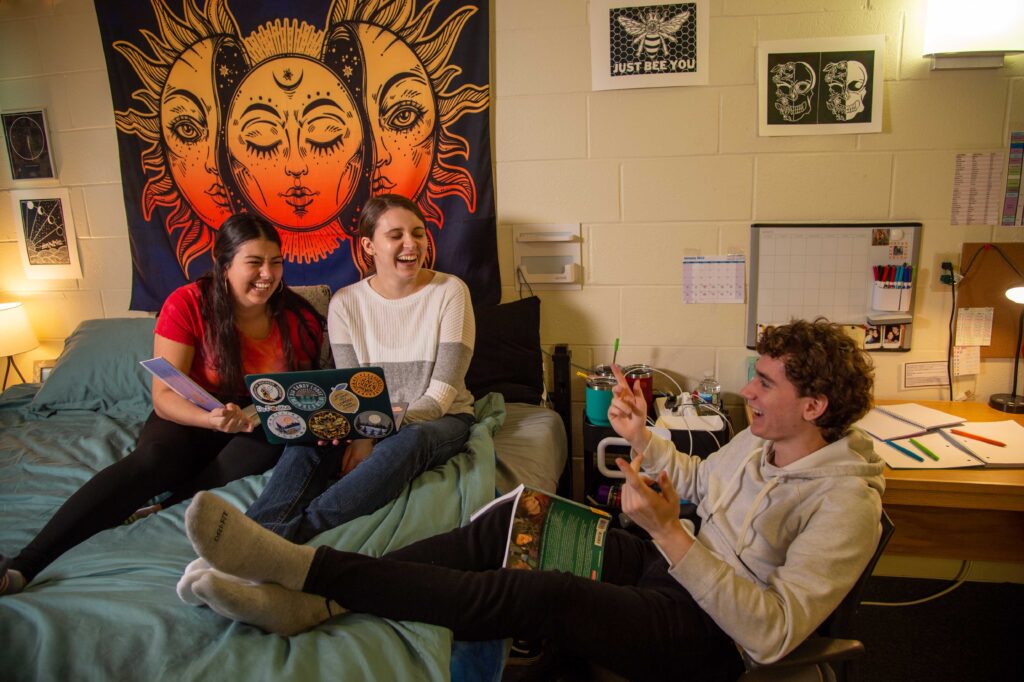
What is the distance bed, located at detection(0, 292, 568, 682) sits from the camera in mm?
989

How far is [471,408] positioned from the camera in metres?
1.97

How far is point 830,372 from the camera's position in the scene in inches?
44.8

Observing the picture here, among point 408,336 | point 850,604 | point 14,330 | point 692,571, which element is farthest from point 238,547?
point 14,330

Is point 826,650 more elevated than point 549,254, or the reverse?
point 549,254

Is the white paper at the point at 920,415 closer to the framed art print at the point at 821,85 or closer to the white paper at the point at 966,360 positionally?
the white paper at the point at 966,360

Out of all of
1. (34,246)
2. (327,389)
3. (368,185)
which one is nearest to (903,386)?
(327,389)

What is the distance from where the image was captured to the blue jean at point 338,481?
54.5 inches

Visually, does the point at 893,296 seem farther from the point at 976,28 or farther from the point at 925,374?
the point at 976,28

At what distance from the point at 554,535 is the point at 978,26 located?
2015mm

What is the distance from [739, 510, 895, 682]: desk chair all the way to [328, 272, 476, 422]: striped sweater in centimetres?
111

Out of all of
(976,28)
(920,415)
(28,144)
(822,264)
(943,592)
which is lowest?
(943,592)

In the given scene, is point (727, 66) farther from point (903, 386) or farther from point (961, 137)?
point (903, 386)

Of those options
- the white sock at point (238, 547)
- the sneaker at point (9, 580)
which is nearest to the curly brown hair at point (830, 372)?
the white sock at point (238, 547)

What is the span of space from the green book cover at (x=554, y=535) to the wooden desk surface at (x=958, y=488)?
831mm
